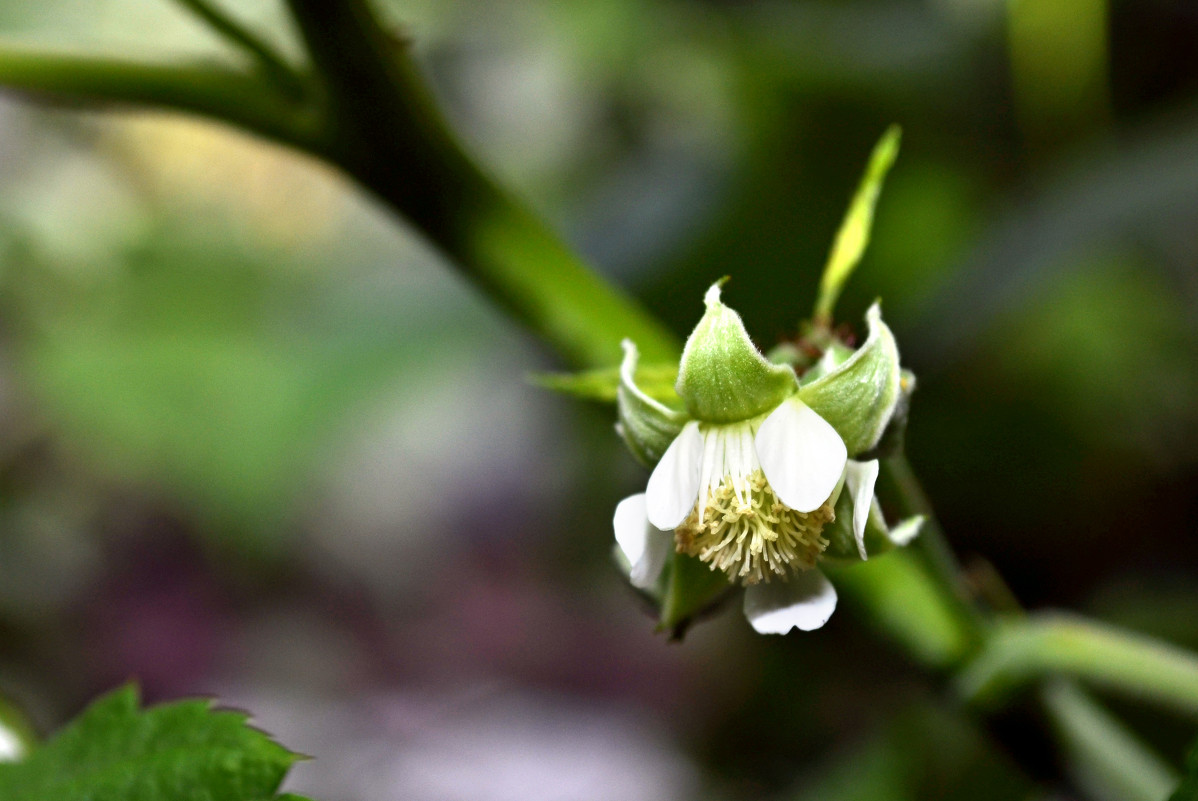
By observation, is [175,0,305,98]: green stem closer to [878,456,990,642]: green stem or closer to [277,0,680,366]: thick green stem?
[277,0,680,366]: thick green stem

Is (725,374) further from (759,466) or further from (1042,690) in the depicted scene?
(1042,690)

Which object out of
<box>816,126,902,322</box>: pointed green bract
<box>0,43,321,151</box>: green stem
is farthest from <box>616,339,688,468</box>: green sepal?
<box>0,43,321,151</box>: green stem

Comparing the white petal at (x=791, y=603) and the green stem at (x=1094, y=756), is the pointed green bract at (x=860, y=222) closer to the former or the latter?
the white petal at (x=791, y=603)

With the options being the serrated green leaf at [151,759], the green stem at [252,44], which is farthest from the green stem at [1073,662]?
the green stem at [252,44]

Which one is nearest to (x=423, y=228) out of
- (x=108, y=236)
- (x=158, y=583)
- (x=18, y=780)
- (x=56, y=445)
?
(x=18, y=780)

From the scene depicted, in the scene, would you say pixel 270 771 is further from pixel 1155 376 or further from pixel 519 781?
pixel 519 781

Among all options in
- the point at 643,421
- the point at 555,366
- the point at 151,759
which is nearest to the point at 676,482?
the point at 643,421
